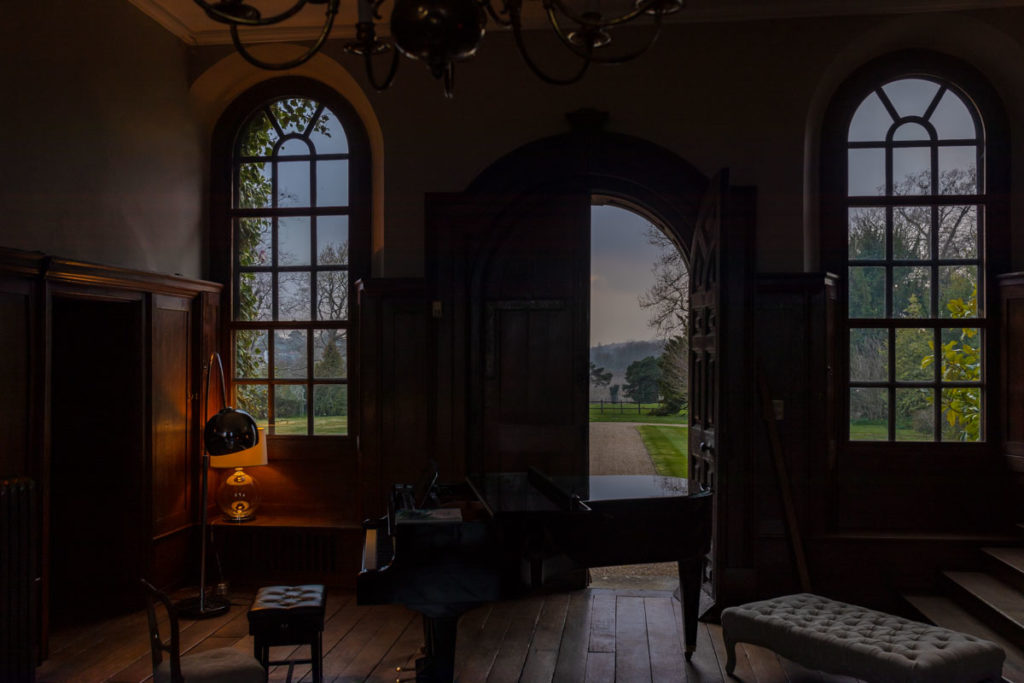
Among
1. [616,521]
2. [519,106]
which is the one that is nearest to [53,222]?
[519,106]

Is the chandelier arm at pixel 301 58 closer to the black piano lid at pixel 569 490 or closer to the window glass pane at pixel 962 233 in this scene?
the black piano lid at pixel 569 490

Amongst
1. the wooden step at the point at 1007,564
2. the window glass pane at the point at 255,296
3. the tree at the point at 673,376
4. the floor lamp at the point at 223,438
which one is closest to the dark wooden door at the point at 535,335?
the floor lamp at the point at 223,438

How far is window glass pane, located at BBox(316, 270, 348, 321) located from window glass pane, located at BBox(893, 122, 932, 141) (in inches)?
161

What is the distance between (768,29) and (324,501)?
4.60 meters

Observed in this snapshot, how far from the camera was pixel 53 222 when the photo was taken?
457cm

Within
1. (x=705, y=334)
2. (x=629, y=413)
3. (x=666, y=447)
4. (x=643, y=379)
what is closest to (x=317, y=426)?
(x=705, y=334)

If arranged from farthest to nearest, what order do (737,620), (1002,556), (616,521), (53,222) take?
(1002,556)
(53,222)
(737,620)
(616,521)

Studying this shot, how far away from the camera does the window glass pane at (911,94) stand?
18.6 feet

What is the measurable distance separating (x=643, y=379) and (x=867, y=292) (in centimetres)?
1210

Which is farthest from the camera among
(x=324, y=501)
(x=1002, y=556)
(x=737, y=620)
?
(x=324, y=501)

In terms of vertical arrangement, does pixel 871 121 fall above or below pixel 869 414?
above

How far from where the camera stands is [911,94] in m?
5.70

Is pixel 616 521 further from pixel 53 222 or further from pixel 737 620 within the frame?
pixel 53 222

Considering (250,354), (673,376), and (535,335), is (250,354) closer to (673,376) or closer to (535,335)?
(535,335)
